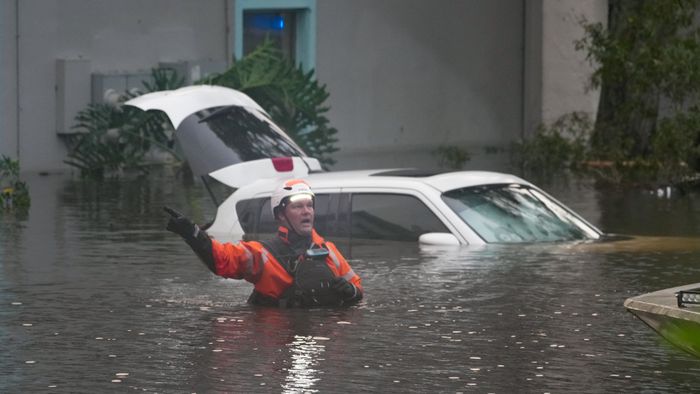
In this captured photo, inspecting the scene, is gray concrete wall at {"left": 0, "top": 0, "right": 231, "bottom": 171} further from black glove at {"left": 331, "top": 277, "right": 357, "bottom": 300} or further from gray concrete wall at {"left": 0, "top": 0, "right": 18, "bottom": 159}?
black glove at {"left": 331, "top": 277, "right": 357, "bottom": 300}

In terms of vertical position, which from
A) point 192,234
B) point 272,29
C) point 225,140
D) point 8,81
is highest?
point 272,29

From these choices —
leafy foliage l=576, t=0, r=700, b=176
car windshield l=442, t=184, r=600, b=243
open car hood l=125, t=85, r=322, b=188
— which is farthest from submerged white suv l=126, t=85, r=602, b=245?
leafy foliage l=576, t=0, r=700, b=176

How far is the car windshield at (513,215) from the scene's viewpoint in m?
16.4

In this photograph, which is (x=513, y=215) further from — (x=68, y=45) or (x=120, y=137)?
(x=68, y=45)

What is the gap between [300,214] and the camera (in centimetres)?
1289

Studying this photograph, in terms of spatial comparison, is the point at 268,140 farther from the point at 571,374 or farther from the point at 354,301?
the point at 571,374

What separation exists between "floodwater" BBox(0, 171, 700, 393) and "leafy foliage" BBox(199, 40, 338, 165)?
6692 millimetres

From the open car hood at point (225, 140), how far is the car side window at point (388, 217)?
1.63 metres

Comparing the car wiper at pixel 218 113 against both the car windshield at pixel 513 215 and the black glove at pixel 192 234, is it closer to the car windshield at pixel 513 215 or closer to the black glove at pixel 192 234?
the car windshield at pixel 513 215

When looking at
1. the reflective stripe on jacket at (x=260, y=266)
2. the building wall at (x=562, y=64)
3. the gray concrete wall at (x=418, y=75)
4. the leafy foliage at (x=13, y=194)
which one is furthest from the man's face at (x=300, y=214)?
the building wall at (x=562, y=64)

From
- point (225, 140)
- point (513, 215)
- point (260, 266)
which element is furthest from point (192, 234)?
point (225, 140)

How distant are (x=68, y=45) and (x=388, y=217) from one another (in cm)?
1216

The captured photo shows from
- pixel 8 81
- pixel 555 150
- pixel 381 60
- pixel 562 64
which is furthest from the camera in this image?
pixel 562 64

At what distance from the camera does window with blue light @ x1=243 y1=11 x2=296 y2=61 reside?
31.6 m
